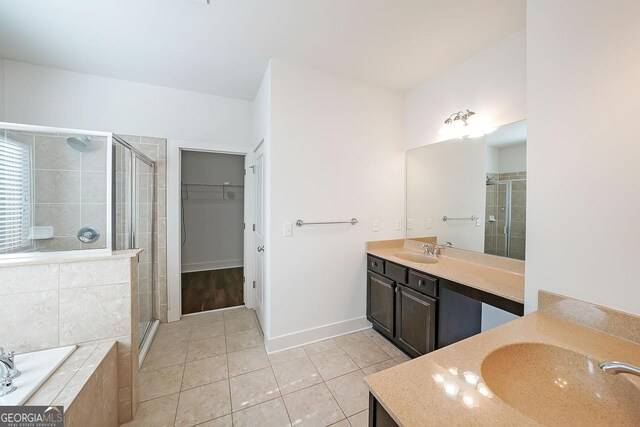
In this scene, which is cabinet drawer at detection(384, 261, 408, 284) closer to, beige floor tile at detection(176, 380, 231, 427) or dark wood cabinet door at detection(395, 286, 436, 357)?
dark wood cabinet door at detection(395, 286, 436, 357)

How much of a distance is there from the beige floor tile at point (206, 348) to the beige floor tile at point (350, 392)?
42.9 inches

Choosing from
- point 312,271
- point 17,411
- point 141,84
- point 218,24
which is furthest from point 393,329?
point 141,84

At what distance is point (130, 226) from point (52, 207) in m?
0.50

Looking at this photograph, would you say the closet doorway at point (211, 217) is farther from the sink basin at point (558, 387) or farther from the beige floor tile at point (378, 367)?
the sink basin at point (558, 387)

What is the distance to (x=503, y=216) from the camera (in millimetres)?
1880

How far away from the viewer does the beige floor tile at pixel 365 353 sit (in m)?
2.07

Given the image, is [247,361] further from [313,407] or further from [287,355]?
[313,407]

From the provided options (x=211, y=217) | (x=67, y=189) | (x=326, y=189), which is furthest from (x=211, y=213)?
(x=326, y=189)

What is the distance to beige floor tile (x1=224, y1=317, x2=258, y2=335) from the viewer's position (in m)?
2.61

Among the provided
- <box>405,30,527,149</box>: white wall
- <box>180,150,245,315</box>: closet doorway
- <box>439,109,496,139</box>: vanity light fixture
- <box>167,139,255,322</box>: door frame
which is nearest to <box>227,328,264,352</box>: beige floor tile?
<box>167,139,255,322</box>: door frame

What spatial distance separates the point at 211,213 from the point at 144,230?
2.40 metres

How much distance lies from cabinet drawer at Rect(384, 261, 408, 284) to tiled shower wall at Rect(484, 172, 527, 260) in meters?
0.71

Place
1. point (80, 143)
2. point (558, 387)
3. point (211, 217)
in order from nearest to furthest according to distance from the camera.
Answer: point (558, 387) < point (80, 143) < point (211, 217)

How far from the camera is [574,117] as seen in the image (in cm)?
108
